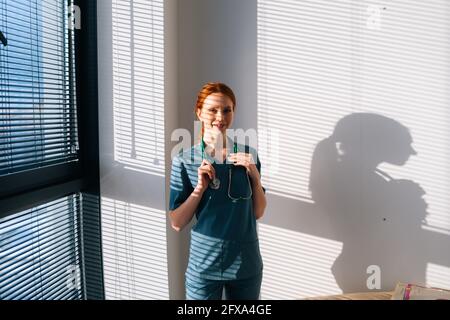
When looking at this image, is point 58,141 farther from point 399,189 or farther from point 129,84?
point 399,189

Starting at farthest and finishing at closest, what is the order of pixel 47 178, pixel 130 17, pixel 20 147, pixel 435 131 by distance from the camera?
pixel 435 131, pixel 130 17, pixel 47 178, pixel 20 147

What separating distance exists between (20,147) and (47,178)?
6.2 inches

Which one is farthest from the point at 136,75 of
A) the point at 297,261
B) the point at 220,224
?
the point at 297,261

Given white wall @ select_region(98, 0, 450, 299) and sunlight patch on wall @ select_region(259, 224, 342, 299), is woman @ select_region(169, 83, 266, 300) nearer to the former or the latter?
white wall @ select_region(98, 0, 450, 299)

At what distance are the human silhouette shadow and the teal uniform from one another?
0.52m

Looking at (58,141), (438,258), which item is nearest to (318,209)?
(438,258)

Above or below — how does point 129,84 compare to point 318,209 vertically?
above

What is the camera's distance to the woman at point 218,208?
1223 millimetres

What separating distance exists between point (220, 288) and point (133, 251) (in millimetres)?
427

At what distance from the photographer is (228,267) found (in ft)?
4.01

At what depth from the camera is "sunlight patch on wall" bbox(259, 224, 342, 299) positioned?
1670 mm

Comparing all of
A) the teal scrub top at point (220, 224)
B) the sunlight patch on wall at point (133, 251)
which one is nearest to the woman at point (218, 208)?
the teal scrub top at point (220, 224)

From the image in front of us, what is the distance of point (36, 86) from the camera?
1.25 metres
